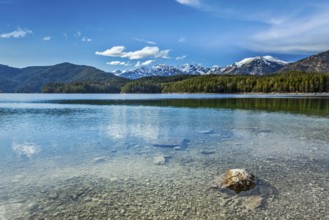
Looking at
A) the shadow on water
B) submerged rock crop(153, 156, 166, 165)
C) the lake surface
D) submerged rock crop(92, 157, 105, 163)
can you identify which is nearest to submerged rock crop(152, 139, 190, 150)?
the lake surface

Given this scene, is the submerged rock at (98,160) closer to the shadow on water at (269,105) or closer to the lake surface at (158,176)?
the lake surface at (158,176)

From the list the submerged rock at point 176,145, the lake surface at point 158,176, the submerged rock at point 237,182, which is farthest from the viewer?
the submerged rock at point 176,145

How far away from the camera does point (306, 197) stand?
12406mm

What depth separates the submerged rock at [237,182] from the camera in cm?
1329

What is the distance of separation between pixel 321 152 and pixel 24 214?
20710 millimetres

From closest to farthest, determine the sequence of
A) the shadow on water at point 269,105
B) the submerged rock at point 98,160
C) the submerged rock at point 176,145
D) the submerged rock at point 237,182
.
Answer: the submerged rock at point 237,182 → the submerged rock at point 98,160 → the submerged rock at point 176,145 → the shadow on water at point 269,105

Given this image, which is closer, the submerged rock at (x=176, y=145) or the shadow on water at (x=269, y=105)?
the submerged rock at (x=176, y=145)

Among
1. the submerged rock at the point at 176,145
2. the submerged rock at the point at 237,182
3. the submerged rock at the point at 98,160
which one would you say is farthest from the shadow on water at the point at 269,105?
the submerged rock at the point at 98,160

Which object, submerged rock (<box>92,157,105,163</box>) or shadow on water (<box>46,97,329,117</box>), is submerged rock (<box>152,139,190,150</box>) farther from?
shadow on water (<box>46,97,329,117</box>)

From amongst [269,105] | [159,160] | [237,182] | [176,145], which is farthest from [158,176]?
[269,105]

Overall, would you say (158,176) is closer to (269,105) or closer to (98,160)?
(98,160)

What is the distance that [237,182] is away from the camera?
13414 mm

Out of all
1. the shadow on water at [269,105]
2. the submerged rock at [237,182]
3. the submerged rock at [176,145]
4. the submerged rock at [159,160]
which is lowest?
the submerged rock at [159,160]

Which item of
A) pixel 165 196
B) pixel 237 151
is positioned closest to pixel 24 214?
pixel 165 196
